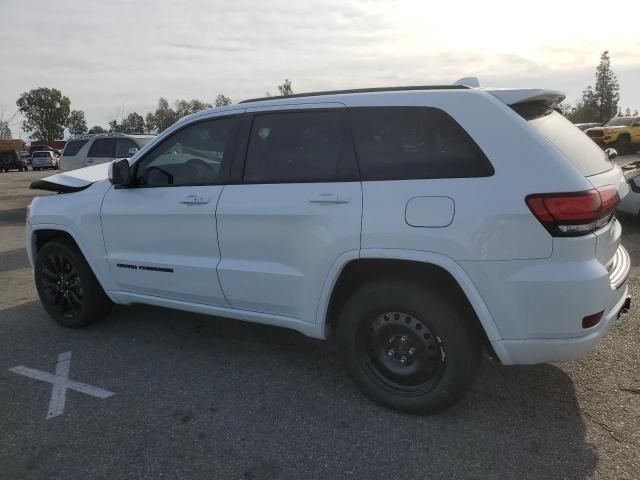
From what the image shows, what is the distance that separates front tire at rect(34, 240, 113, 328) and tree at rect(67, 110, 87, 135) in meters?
90.1

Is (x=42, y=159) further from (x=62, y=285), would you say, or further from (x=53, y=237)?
(x=62, y=285)

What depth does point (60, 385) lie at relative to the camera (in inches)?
142

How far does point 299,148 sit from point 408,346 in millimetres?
1401

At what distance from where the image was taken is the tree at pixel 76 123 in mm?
85750

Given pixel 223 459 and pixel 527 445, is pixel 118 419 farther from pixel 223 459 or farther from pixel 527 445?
pixel 527 445

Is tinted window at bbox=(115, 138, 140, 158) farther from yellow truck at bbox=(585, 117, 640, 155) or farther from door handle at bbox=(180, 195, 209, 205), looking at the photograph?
yellow truck at bbox=(585, 117, 640, 155)

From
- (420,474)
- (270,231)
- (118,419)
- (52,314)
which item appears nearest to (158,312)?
(52,314)

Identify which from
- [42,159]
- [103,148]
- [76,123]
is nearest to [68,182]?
[103,148]

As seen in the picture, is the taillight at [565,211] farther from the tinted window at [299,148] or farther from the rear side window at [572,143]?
the tinted window at [299,148]

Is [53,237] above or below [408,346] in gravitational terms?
above

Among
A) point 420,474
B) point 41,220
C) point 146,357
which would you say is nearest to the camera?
point 420,474

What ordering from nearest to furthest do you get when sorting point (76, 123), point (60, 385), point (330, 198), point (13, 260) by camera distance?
point (330, 198) → point (60, 385) → point (13, 260) → point (76, 123)

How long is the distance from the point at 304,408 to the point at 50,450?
144 centimetres

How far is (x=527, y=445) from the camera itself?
2.75 metres
